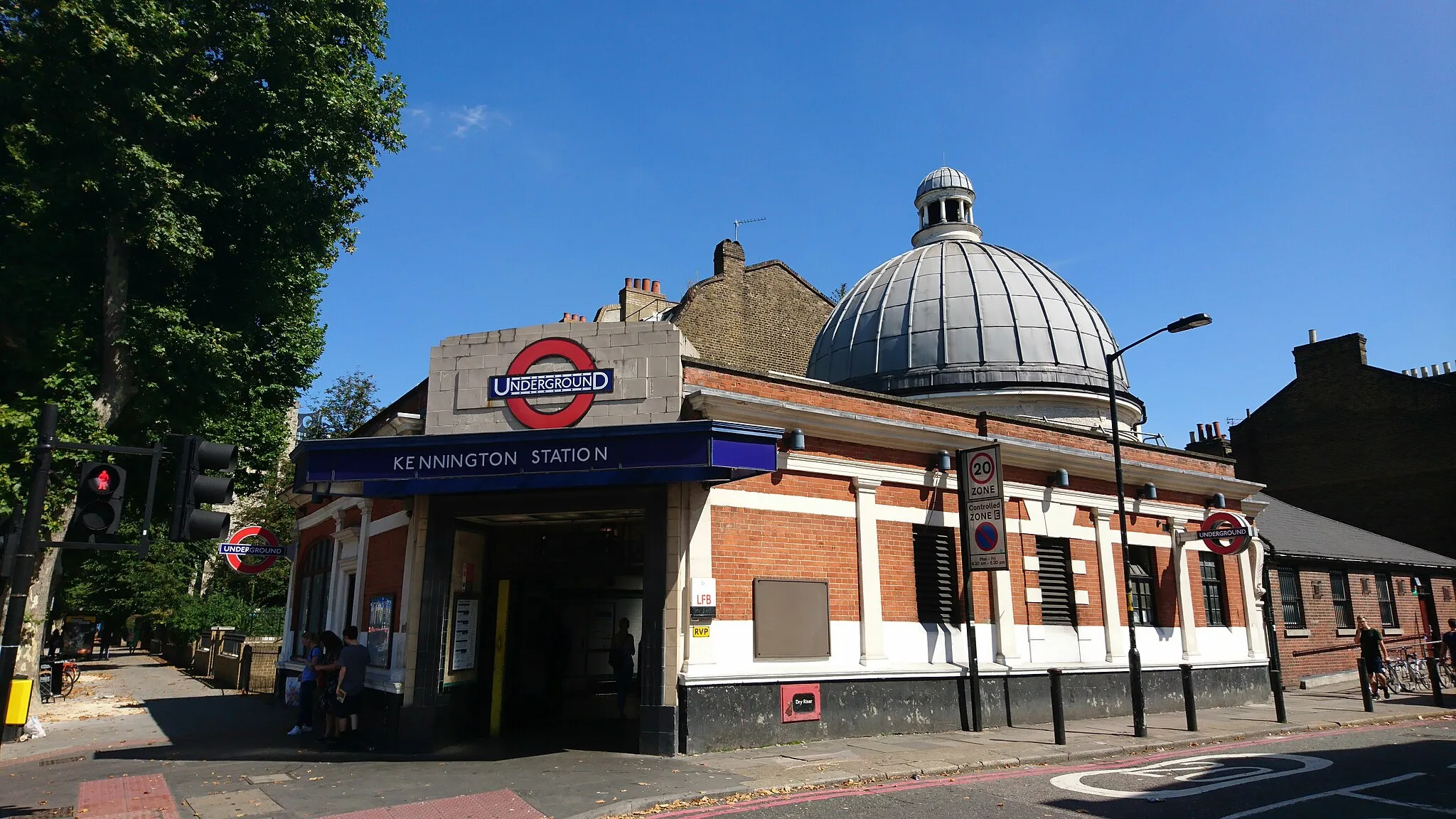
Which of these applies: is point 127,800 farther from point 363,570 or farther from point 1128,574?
point 1128,574

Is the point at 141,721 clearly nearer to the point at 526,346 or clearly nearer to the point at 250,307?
the point at 250,307

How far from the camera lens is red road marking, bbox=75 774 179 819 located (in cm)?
901

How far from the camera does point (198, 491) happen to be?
28.7 ft

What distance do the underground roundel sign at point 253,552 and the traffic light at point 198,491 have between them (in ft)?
27.6

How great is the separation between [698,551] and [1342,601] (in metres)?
22.4

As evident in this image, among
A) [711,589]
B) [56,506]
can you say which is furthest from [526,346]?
[56,506]

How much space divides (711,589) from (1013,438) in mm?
7510

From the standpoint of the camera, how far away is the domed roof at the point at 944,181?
97.2 feet

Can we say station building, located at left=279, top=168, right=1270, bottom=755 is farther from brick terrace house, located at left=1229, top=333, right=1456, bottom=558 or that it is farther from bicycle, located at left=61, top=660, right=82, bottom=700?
brick terrace house, located at left=1229, top=333, right=1456, bottom=558

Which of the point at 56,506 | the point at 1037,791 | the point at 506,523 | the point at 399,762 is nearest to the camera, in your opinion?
the point at 1037,791

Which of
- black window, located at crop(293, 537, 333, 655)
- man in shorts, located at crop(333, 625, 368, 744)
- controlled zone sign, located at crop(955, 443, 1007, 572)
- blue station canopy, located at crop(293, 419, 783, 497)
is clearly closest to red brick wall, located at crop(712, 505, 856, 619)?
blue station canopy, located at crop(293, 419, 783, 497)

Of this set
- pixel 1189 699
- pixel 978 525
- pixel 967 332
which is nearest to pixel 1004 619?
pixel 978 525

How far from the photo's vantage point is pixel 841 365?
2511cm

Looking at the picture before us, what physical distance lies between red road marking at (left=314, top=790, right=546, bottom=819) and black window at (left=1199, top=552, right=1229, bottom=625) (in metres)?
16.8
